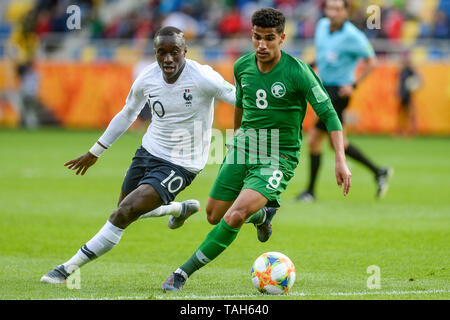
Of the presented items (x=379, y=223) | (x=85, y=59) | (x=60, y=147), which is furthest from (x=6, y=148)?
(x=379, y=223)

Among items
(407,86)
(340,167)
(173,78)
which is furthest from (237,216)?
(407,86)

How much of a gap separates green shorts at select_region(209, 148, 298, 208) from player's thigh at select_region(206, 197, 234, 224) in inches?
1.4

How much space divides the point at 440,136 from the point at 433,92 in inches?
54.3

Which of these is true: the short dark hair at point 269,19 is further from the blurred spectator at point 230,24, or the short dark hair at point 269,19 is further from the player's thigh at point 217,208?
the blurred spectator at point 230,24

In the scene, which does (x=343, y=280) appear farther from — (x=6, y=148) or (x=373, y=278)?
(x=6, y=148)

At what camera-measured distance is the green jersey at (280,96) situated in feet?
23.1

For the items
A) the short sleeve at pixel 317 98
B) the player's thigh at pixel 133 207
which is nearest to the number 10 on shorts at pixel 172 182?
the player's thigh at pixel 133 207

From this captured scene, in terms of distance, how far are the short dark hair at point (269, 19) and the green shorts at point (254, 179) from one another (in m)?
1.10

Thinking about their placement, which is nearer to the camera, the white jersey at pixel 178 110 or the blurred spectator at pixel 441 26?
the white jersey at pixel 178 110

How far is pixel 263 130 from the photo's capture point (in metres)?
7.23

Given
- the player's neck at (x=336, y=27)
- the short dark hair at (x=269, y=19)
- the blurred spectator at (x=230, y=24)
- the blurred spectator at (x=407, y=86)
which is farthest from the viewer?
the blurred spectator at (x=230, y=24)

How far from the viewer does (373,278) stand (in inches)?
284

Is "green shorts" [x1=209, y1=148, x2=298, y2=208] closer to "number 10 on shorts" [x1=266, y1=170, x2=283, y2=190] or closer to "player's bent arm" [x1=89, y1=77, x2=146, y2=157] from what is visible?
"number 10 on shorts" [x1=266, y1=170, x2=283, y2=190]

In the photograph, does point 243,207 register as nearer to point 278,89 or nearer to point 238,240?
point 278,89
